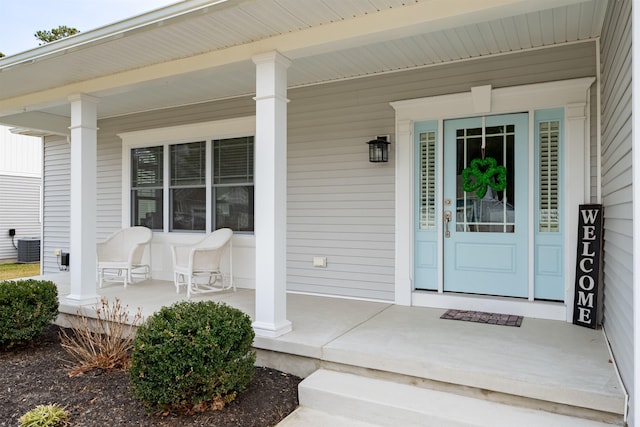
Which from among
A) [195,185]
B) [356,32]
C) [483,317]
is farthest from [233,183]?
[483,317]

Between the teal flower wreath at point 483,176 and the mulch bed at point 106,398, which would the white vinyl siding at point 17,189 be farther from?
the teal flower wreath at point 483,176

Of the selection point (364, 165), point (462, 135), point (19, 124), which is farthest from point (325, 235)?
point (19, 124)

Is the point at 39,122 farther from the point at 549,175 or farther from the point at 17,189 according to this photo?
the point at 17,189

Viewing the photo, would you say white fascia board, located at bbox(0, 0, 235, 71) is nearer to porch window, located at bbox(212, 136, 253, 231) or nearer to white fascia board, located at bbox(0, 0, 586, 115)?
white fascia board, located at bbox(0, 0, 586, 115)

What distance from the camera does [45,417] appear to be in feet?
8.43

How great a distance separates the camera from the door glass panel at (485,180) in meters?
4.18

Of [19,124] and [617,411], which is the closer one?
[617,411]

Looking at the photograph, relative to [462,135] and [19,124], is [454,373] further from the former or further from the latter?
[19,124]

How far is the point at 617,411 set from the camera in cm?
228

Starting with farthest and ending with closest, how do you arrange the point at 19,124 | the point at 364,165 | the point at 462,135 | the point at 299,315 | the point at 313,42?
the point at 19,124 < the point at 364,165 < the point at 462,135 < the point at 299,315 < the point at 313,42

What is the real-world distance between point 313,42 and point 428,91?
1.60 meters

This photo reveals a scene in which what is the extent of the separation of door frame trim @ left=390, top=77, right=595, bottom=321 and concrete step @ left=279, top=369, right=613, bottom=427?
5.57ft

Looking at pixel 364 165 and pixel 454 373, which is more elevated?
pixel 364 165

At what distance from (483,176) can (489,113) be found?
61 cm
